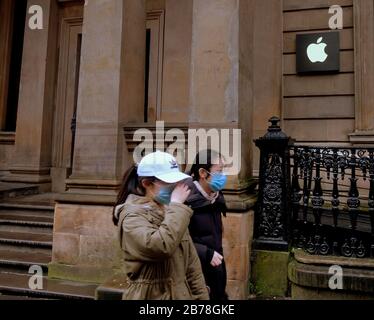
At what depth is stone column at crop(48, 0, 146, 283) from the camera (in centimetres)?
550

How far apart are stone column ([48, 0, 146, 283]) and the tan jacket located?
10.6 ft

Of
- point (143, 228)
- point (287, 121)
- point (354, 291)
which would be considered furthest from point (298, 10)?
point (143, 228)

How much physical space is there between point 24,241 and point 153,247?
504 cm

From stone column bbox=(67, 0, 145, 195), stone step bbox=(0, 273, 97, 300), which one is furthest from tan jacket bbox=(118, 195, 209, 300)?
stone column bbox=(67, 0, 145, 195)

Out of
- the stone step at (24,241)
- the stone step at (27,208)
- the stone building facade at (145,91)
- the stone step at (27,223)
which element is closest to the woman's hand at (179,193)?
the stone building facade at (145,91)

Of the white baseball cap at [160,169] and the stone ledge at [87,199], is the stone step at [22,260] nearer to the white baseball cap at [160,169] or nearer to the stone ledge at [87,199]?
the stone ledge at [87,199]

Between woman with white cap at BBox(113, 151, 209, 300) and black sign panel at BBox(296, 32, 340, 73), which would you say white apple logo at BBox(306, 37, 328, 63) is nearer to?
black sign panel at BBox(296, 32, 340, 73)

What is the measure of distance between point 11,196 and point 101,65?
4383 millimetres

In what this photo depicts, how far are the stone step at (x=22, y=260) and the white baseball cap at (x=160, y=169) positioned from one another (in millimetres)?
4153

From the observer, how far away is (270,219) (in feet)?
17.5

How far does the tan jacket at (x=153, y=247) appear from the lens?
2176 mm

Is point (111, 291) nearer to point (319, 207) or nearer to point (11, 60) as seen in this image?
point (319, 207)

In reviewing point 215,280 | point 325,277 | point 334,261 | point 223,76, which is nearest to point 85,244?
point 215,280

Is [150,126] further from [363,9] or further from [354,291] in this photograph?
[363,9]
